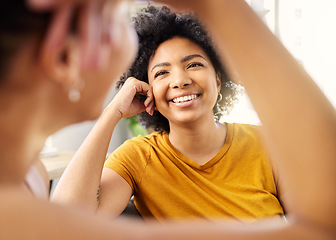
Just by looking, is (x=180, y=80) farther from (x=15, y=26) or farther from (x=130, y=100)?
(x=15, y=26)

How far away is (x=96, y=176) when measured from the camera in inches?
42.3

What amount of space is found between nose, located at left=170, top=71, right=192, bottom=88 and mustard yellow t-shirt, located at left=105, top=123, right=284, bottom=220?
0.28 m

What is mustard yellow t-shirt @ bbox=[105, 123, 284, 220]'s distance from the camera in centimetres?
115

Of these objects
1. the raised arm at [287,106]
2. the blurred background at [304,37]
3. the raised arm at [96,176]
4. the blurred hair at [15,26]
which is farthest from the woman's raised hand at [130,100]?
the blurred background at [304,37]

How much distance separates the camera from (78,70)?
284 millimetres

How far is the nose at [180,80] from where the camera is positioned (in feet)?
4.12

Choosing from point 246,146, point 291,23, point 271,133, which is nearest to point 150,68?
point 246,146

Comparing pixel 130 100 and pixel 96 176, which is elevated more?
pixel 130 100

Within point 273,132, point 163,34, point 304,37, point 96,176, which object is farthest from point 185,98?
point 304,37

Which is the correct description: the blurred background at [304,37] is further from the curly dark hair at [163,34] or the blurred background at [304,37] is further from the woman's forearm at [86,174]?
the woman's forearm at [86,174]

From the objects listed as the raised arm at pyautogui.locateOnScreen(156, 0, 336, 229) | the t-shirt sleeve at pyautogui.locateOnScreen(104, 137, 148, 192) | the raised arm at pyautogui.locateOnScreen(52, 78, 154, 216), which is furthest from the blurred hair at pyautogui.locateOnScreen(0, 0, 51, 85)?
the t-shirt sleeve at pyautogui.locateOnScreen(104, 137, 148, 192)

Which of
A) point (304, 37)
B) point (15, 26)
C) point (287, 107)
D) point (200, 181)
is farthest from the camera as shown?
point (304, 37)

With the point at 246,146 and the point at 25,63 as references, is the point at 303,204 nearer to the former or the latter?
the point at 25,63

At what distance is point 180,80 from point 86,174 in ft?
1.75
